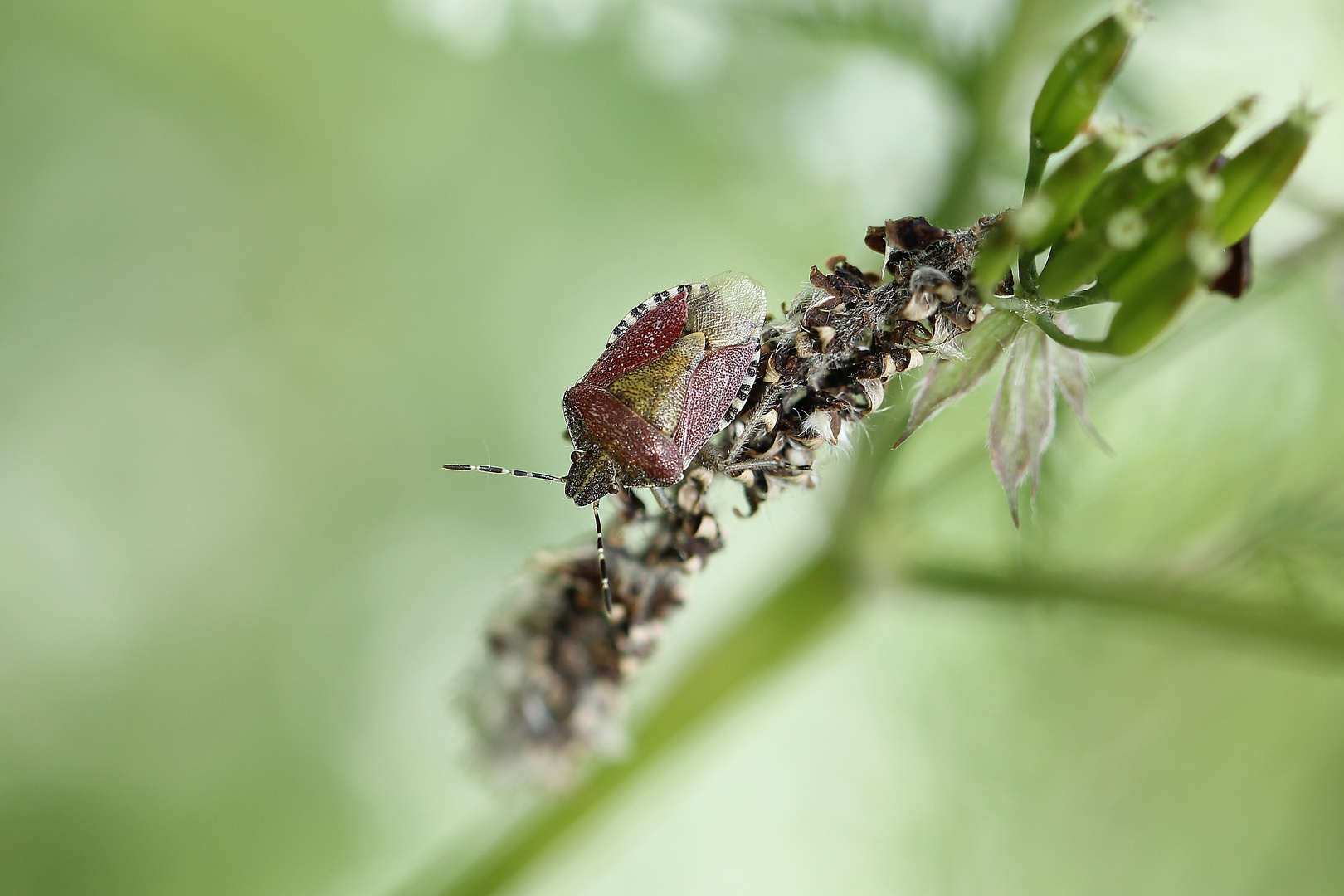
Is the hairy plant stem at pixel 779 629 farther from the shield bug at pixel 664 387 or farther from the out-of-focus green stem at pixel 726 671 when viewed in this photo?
the shield bug at pixel 664 387

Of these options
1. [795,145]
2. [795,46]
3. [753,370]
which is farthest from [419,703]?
[753,370]

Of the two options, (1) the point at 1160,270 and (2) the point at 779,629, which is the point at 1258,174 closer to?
(1) the point at 1160,270

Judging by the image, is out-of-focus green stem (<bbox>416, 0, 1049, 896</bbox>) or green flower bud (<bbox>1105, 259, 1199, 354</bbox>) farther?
out-of-focus green stem (<bbox>416, 0, 1049, 896</bbox>)

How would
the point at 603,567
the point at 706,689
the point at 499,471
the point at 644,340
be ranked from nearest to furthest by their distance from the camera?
the point at 644,340 → the point at 603,567 → the point at 499,471 → the point at 706,689

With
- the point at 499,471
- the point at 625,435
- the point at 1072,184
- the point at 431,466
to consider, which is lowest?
the point at 1072,184

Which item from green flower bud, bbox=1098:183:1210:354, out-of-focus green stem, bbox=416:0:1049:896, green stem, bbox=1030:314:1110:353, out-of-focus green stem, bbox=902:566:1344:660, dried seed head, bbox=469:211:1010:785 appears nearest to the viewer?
green flower bud, bbox=1098:183:1210:354

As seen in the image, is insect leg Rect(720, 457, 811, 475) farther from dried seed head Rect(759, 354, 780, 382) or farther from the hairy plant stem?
the hairy plant stem

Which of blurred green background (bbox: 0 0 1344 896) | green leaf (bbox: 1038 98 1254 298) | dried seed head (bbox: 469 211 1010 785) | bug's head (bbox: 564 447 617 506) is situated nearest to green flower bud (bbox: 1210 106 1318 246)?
green leaf (bbox: 1038 98 1254 298)

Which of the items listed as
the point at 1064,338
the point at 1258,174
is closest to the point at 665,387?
the point at 1064,338
